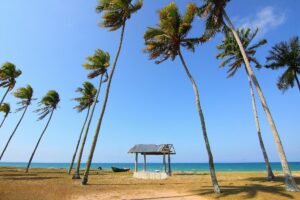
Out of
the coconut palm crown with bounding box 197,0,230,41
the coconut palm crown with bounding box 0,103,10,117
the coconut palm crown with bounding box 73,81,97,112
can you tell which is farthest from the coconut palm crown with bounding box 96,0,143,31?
the coconut palm crown with bounding box 0,103,10,117

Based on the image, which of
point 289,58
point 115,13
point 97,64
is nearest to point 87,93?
point 97,64

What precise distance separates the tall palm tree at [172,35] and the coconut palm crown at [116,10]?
3.28m

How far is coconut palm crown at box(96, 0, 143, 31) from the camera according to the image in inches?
721

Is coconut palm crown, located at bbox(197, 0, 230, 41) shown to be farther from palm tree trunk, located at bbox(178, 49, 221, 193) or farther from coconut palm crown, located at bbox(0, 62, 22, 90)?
coconut palm crown, located at bbox(0, 62, 22, 90)

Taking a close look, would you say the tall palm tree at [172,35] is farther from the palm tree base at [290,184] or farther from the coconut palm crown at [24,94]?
the coconut palm crown at [24,94]

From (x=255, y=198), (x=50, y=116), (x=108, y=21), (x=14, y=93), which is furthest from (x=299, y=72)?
(x=14, y=93)

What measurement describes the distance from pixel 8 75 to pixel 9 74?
20cm

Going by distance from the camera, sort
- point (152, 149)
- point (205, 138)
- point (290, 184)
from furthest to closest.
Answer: point (152, 149) < point (205, 138) < point (290, 184)

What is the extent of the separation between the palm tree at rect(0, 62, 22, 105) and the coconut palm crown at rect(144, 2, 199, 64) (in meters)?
24.6

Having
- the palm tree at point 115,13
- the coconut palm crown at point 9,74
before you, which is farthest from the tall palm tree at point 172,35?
the coconut palm crown at point 9,74

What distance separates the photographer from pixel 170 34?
16125mm

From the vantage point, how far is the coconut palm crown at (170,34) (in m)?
15.8

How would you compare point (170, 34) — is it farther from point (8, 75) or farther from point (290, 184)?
point (8, 75)

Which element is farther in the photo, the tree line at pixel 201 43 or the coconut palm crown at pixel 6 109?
the coconut palm crown at pixel 6 109
